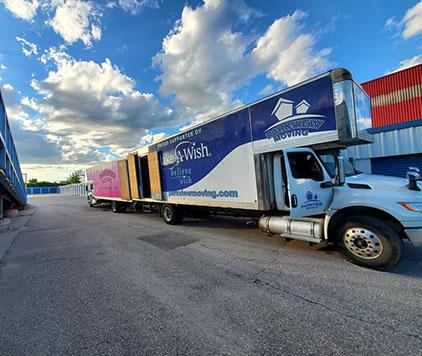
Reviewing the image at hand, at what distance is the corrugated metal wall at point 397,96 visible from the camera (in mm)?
11766

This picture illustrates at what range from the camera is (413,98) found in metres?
11.9

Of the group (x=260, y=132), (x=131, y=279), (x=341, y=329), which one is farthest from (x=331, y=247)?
(x=131, y=279)

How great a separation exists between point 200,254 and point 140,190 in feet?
19.1

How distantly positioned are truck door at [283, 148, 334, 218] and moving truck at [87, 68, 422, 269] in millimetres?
19

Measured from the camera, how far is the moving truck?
3.46 m

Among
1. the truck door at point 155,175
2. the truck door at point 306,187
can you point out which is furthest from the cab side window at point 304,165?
the truck door at point 155,175

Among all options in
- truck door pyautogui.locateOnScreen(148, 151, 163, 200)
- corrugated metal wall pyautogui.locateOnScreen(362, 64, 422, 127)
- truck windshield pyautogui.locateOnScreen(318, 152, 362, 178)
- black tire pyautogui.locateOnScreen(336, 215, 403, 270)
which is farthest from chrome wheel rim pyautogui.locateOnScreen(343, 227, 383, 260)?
corrugated metal wall pyautogui.locateOnScreen(362, 64, 422, 127)

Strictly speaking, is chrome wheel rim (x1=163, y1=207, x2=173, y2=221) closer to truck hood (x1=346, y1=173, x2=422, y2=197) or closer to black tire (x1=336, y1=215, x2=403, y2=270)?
black tire (x1=336, y1=215, x2=403, y2=270)

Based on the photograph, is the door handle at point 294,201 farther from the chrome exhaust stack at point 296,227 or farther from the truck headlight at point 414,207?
the truck headlight at point 414,207

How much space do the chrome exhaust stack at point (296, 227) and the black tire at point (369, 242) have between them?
0.36 metres

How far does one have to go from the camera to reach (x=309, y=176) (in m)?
4.35

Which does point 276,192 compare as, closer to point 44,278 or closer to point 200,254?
point 200,254

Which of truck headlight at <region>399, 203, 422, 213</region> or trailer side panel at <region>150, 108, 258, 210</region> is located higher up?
trailer side panel at <region>150, 108, 258, 210</region>

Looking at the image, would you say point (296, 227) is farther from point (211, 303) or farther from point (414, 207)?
point (211, 303)
